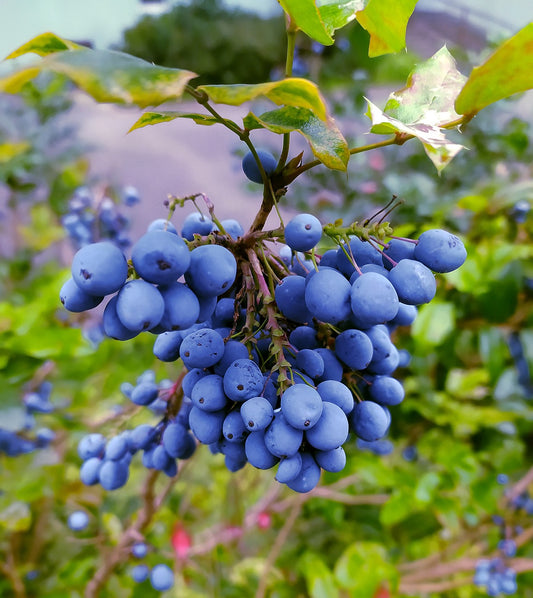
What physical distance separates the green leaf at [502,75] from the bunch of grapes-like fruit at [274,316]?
10 cm

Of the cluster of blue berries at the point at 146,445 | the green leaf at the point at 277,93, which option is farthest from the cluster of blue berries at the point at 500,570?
the green leaf at the point at 277,93

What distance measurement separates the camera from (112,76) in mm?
263

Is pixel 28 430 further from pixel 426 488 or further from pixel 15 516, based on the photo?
pixel 426 488

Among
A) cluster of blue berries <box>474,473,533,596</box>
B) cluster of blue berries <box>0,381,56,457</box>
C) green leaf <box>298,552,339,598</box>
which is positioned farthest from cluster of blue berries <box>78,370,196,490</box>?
cluster of blue berries <box>474,473,533,596</box>

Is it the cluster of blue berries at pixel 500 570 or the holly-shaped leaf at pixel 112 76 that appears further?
the cluster of blue berries at pixel 500 570

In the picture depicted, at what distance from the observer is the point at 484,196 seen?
1.09 m

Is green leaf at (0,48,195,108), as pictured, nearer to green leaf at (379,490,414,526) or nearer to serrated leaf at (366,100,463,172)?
serrated leaf at (366,100,463,172)

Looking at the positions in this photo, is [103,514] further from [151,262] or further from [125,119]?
[125,119]

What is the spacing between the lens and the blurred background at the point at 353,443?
99cm

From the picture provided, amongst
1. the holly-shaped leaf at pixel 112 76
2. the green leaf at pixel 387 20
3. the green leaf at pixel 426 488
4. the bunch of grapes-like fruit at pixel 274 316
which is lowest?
the green leaf at pixel 426 488

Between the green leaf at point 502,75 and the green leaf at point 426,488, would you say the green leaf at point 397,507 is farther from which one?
the green leaf at point 502,75

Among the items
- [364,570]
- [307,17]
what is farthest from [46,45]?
[364,570]

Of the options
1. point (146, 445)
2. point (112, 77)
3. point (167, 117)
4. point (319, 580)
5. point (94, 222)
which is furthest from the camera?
point (94, 222)

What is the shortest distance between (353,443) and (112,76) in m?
1.10
